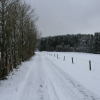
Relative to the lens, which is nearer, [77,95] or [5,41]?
[77,95]

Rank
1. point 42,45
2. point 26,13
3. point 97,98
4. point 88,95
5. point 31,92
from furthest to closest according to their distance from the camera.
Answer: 1. point 42,45
2. point 26,13
3. point 31,92
4. point 88,95
5. point 97,98

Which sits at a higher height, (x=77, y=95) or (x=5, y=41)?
(x=5, y=41)

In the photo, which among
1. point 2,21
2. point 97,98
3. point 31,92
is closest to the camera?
point 97,98

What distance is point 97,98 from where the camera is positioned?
6734 millimetres

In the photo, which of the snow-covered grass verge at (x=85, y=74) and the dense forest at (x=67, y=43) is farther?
the dense forest at (x=67, y=43)

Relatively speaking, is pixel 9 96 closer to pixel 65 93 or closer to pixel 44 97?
pixel 44 97

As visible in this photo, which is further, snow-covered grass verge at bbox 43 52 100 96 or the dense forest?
the dense forest

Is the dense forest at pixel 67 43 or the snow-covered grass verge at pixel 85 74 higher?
the dense forest at pixel 67 43

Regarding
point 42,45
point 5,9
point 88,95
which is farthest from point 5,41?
point 42,45

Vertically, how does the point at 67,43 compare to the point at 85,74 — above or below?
above

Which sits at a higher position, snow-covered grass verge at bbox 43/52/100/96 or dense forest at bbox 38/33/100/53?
dense forest at bbox 38/33/100/53

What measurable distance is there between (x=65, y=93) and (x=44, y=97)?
1.07 meters

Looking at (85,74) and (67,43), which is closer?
(85,74)

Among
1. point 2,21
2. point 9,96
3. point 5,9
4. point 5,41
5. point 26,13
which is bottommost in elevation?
point 9,96
